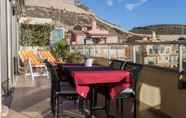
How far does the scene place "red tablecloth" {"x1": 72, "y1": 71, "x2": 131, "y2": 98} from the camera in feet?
13.0

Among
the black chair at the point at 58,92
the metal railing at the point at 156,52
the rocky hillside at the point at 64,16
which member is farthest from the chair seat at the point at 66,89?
the rocky hillside at the point at 64,16

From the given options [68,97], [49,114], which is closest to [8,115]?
[49,114]

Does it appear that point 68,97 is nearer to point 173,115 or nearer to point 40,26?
point 173,115

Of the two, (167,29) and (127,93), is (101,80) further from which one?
(167,29)

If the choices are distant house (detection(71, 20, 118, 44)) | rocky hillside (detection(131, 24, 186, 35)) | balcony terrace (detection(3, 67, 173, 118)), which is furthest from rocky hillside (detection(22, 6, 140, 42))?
balcony terrace (detection(3, 67, 173, 118))

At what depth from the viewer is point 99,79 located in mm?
4012

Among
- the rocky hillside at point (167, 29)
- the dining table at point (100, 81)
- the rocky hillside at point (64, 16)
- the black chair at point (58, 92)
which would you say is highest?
the rocky hillside at point (64, 16)

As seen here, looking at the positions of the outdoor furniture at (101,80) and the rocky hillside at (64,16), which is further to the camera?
the rocky hillside at (64,16)

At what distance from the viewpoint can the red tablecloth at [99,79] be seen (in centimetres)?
Result: 398

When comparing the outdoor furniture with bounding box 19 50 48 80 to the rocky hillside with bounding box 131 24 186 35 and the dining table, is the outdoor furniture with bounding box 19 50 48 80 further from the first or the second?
the rocky hillside with bounding box 131 24 186 35

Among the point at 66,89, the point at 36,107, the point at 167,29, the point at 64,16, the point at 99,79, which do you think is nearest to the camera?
the point at 99,79

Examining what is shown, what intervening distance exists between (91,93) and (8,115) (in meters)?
1.47

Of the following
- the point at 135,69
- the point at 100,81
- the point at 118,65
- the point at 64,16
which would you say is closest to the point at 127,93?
the point at 135,69

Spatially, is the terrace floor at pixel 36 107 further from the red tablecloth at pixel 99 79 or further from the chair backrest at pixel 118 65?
the red tablecloth at pixel 99 79
